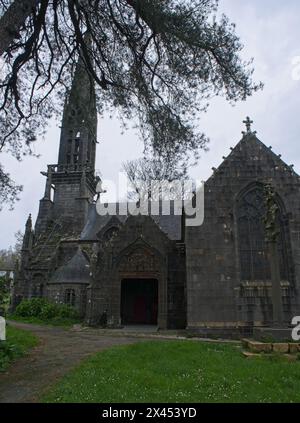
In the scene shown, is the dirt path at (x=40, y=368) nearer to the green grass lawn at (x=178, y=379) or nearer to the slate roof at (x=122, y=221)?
the green grass lawn at (x=178, y=379)

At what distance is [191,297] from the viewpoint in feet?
45.4

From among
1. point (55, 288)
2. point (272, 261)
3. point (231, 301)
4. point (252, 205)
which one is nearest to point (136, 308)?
point (55, 288)

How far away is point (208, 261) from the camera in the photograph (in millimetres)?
14281

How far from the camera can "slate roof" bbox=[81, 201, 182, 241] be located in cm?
2536

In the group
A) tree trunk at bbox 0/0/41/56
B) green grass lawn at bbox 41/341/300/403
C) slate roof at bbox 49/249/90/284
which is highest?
tree trunk at bbox 0/0/41/56

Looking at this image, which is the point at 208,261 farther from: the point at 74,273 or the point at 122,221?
the point at 122,221

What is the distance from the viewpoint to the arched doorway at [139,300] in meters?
20.3

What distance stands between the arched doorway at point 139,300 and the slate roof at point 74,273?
4.15m

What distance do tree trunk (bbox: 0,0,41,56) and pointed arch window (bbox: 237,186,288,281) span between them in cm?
1088

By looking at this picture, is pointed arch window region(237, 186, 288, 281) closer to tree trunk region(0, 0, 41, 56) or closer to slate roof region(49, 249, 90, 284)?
tree trunk region(0, 0, 41, 56)

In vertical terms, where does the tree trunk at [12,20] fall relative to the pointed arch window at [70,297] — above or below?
above

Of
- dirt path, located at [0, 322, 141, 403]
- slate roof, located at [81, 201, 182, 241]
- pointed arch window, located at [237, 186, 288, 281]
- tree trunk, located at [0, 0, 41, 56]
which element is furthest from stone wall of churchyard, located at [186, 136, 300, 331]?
→ tree trunk, located at [0, 0, 41, 56]

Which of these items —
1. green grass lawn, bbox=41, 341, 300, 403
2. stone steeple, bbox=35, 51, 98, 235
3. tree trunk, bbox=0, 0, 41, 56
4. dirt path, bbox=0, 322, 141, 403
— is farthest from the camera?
stone steeple, bbox=35, 51, 98, 235

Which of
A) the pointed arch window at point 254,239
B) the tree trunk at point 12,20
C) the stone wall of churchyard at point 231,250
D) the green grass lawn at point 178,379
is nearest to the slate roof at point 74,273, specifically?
the stone wall of churchyard at point 231,250
